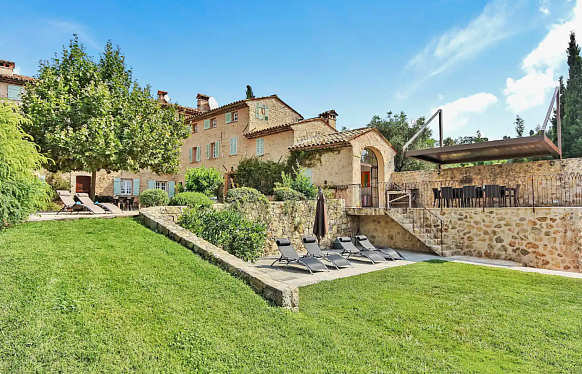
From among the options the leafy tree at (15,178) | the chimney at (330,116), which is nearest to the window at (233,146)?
the chimney at (330,116)

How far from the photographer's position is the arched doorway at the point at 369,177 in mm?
17641

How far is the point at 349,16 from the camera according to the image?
461 inches

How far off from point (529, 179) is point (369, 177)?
317 inches

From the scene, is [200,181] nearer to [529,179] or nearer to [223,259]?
[223,259]

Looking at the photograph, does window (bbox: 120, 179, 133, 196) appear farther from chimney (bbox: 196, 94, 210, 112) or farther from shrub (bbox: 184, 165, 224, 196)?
shrub (bbox: 184, 165, 224, 196)

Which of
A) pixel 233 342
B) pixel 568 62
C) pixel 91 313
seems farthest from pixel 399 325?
pixel 568 62

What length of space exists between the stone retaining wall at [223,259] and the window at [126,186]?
17.5 meters

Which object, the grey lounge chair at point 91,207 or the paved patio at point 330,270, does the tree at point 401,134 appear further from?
the grey lounge chair at point 91,207

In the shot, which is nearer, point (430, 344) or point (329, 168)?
point (430, 344)

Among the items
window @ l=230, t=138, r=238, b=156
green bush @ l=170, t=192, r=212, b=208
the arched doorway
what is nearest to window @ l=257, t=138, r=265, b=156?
window @ l=230, t=138, r=238, b=156

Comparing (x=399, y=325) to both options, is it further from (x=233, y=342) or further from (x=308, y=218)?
(x=308, y=218)

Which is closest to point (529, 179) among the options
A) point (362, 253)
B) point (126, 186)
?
point (362, 253)

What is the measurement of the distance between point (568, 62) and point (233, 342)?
3429cm

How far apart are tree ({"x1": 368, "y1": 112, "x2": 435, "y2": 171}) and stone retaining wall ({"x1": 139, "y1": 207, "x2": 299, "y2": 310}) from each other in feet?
60.0
